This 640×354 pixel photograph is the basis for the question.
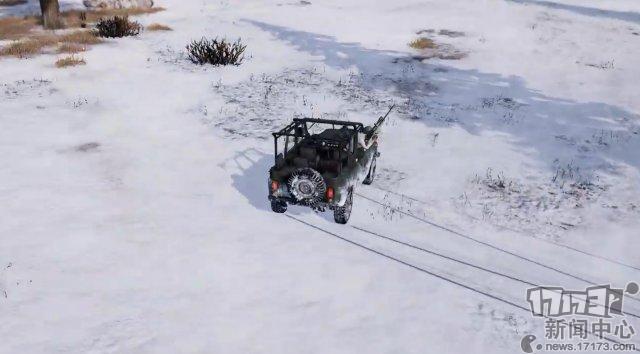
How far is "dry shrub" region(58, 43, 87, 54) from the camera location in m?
19.4

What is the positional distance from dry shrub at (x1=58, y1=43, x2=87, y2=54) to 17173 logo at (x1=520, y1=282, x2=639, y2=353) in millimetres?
18429

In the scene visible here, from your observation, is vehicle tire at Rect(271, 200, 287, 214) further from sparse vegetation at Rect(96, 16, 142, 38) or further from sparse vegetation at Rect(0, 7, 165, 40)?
sparse vegetation at Rect(0, 7, 165, 40)

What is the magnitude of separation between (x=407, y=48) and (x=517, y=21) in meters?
7.71

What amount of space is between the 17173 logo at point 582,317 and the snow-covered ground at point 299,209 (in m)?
0.20

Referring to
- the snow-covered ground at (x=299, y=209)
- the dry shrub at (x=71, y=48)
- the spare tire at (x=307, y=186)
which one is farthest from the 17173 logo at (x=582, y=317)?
the dry shrub at (x=71, y=48)

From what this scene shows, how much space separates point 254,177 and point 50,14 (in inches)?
673

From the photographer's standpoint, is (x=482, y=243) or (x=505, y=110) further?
(x=505, y=110)

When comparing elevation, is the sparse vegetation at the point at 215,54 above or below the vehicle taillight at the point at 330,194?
above

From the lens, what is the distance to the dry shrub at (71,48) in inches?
765

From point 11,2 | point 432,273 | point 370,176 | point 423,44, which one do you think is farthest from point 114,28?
point 432,273

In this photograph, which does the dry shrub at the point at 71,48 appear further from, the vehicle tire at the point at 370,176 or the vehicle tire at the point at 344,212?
the vehicle tire at the point at 344,212

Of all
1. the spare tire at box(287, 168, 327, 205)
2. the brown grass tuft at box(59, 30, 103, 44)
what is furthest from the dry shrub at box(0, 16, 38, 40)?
the spare tire at box(287, 168, 327, 205)

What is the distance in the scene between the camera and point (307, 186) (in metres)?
8.74

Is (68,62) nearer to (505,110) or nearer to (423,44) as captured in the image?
(423,44)
